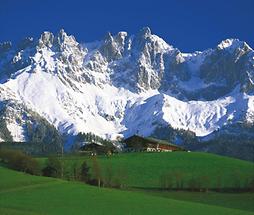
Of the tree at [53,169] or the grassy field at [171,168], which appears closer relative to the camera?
the tree at [53,169]

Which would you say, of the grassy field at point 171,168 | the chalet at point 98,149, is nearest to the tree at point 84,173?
the grassy field at point 171,168

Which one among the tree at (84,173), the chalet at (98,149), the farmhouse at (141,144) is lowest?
the tree at (84,173)

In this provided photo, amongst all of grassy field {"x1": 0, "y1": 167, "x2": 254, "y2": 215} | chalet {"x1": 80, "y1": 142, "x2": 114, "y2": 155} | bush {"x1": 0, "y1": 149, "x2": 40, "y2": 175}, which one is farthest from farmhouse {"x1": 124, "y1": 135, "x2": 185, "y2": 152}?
grassy field {"x1": 0, "y1": 167, "x2": 254, "y2": 215}

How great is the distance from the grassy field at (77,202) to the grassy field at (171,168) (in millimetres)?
31716

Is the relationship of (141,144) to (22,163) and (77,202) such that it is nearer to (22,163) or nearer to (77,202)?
(22,163)

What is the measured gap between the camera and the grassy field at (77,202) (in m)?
57.9

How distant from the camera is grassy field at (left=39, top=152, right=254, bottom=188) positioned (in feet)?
376

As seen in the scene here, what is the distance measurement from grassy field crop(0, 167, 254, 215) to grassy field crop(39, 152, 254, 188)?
31716 millimetres

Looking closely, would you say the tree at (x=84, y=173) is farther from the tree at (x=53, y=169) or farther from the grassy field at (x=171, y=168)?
the tree at (x=53, y=169)

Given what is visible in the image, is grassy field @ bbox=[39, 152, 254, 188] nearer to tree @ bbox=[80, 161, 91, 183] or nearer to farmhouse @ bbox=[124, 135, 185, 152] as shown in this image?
tree @ bbox=[80, 161, 91, 183]

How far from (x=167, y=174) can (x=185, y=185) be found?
8211 mm

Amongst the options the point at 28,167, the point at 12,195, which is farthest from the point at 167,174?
the point at 12,195

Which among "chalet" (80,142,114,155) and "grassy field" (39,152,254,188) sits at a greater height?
"chalet" (80,142,114,155)

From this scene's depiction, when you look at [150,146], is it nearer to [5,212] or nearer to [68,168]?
[68,168]
